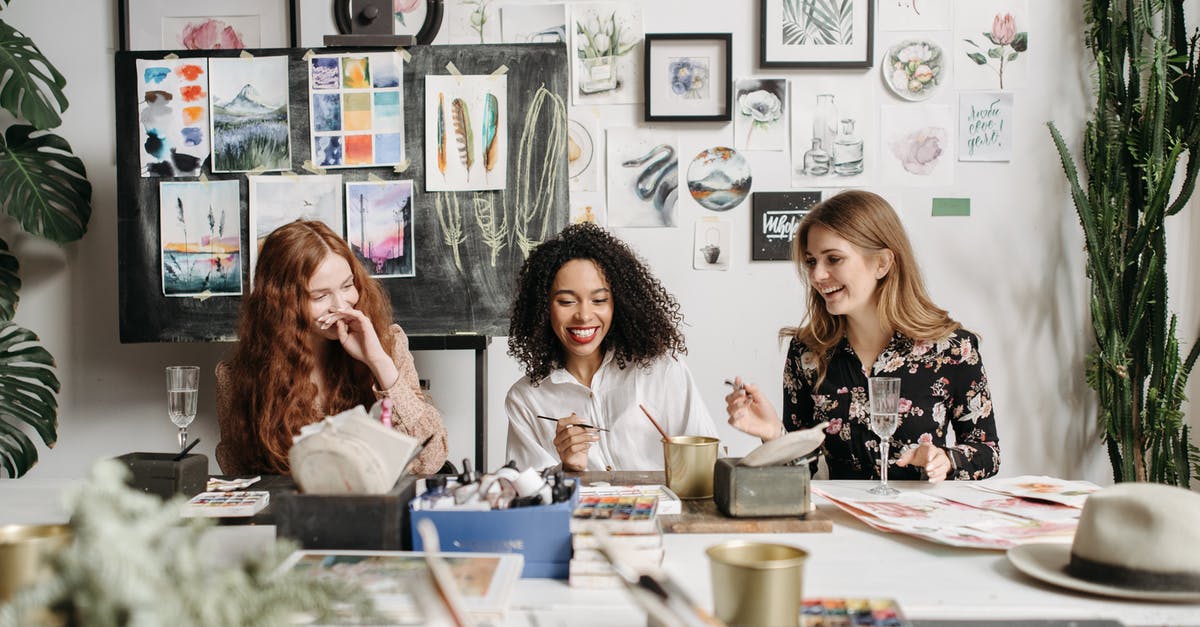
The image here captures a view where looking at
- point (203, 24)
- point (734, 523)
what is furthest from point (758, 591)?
point (203, 24)

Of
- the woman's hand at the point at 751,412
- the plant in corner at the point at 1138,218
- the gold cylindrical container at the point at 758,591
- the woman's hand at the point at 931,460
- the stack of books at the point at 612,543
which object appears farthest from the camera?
the plant in corner at the point at 1138,218

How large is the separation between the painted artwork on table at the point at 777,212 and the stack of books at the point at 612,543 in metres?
1.99

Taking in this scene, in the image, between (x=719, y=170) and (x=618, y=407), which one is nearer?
(x=618, y=407)

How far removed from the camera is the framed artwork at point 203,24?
318 cm

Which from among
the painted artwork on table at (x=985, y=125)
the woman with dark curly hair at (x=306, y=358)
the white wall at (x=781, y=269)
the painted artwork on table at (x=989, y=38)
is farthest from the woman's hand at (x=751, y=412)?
the painted artwork on table at (x=989, y=38)

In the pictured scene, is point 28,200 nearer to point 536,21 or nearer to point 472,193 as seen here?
point 472,193

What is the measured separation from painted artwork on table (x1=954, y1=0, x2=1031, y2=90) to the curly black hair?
153cm

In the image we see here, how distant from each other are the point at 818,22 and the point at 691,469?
81.1 inches

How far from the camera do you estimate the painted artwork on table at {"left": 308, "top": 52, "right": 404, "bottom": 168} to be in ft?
9.53

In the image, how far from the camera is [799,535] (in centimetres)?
141

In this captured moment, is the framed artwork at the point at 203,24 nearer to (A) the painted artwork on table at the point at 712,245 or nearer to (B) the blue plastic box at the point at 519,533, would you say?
(A) the painted artwork on table at the point at 712,245

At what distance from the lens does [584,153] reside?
3.17m

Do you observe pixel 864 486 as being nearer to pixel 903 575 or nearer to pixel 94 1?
pixel 903 575

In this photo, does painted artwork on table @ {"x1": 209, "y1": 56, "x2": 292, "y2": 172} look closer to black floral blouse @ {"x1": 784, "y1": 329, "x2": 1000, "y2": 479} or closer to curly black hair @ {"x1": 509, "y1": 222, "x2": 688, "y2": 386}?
curly black hair @ {"x1": 509, "y1": 222, "x2": 688, "y2": 386}
